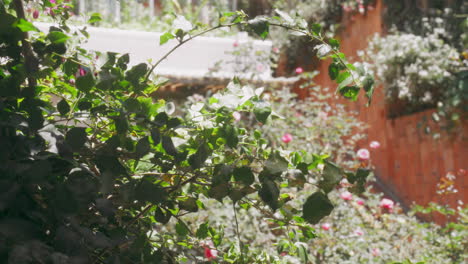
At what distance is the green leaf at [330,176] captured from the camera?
985 millimetres

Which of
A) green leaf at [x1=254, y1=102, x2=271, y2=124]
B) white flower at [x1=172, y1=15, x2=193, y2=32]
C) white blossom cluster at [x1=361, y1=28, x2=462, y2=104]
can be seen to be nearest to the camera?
green leaf at [x1=254, y1=102, x2=271, y2=124]

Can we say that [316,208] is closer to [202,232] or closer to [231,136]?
[231,136]

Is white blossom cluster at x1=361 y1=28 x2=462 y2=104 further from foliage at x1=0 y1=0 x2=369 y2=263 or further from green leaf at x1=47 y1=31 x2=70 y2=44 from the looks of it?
green leaf at x1=47 y1=31 x2=70 y2=44

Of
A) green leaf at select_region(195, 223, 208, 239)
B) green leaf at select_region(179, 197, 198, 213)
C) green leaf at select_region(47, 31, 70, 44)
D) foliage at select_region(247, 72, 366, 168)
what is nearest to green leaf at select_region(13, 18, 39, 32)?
green leaf at select_region(47, 31, 70, 44)

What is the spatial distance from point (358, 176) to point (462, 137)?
504cm

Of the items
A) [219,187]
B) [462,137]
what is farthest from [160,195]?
[462,137]

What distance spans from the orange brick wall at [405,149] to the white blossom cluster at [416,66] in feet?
0.94

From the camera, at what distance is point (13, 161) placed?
0.85 meters

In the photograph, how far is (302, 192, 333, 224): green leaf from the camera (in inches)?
38.2

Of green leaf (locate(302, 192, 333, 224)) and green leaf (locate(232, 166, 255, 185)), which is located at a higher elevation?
green leaf (locate(232, 166, 255, 185))

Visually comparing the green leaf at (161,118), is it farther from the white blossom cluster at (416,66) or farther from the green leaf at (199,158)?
the white blossom cluster at (416,66)

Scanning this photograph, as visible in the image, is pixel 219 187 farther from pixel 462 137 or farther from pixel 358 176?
pixel 462 137

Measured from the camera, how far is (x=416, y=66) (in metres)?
5.98

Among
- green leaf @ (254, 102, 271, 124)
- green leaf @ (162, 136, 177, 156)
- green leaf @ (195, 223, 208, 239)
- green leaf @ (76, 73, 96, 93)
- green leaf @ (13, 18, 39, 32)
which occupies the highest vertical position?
green leaf @ (13, 18, 39, 32)
